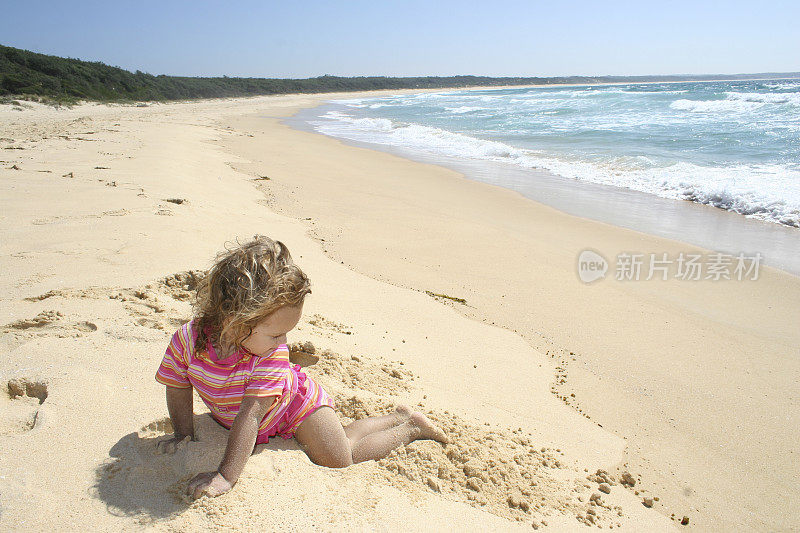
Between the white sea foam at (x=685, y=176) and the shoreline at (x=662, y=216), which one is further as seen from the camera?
the white sea foam at (x=685, y=176)

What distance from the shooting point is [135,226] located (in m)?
4.29

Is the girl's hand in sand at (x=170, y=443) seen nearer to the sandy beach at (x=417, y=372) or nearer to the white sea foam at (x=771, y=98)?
the sandy beach at (x=417, y=372)

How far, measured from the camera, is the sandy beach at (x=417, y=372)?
178cm

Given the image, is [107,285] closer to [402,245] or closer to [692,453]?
[402,245]

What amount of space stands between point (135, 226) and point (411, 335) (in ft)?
8.29

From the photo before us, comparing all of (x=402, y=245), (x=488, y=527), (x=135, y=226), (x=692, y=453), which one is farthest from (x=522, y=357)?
(x=135, y=226)

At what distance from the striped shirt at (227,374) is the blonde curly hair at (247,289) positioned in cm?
10

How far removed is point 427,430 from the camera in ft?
7.31

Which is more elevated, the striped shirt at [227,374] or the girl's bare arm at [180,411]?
the striped shirt at [227,374]

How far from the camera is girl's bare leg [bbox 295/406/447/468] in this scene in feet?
6.55

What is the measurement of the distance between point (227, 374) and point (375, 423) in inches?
26.7

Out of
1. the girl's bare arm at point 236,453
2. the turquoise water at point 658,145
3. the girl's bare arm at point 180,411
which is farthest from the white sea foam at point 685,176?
the girl's bare arm at point 180,411

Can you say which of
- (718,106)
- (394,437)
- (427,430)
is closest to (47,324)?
(394,437)

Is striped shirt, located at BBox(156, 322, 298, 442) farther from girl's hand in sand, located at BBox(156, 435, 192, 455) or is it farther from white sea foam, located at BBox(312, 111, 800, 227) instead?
white sea foam, located at BBox(312, 111, 800, 227)
